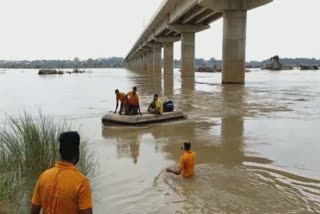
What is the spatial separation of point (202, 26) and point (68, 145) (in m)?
60.2

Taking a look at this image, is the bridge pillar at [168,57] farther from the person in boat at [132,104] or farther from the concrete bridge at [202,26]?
the person in boat at [132,104]

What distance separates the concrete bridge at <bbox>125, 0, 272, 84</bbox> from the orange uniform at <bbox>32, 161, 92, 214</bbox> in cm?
3811

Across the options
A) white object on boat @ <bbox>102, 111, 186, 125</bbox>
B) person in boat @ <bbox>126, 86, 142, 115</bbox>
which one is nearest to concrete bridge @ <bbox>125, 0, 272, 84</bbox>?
white object on boat @ <bbox>102, 111, 186, 125</bbox>

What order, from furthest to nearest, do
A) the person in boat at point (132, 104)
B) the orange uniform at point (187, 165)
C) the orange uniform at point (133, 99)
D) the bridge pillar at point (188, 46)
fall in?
the bridge pillar at point (188, 46) → the person in boat at point (132, 104) → the orange uniform at point (133, 99) → the orange uniform at point (187, 165)

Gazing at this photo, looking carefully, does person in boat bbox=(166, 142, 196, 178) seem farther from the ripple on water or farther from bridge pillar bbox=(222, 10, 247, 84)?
bridge pillar bbox=(222, 10, 247, 84)

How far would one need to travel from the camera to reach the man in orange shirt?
346cm

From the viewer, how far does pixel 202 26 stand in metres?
62.3

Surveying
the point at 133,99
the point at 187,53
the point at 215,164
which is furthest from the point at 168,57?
the point at 215,164

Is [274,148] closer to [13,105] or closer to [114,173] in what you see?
[114,173]

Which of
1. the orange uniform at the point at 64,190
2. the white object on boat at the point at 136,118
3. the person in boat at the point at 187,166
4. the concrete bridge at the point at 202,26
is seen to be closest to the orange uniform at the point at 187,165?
the person in boat at the point at 187,166

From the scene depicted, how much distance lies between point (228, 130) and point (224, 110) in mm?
6037

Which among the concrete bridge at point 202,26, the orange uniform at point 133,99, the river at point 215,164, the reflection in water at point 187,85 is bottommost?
the reflection in water at point 187,85

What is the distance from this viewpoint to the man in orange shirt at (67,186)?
3.46m

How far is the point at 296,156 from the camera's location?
1077cm
